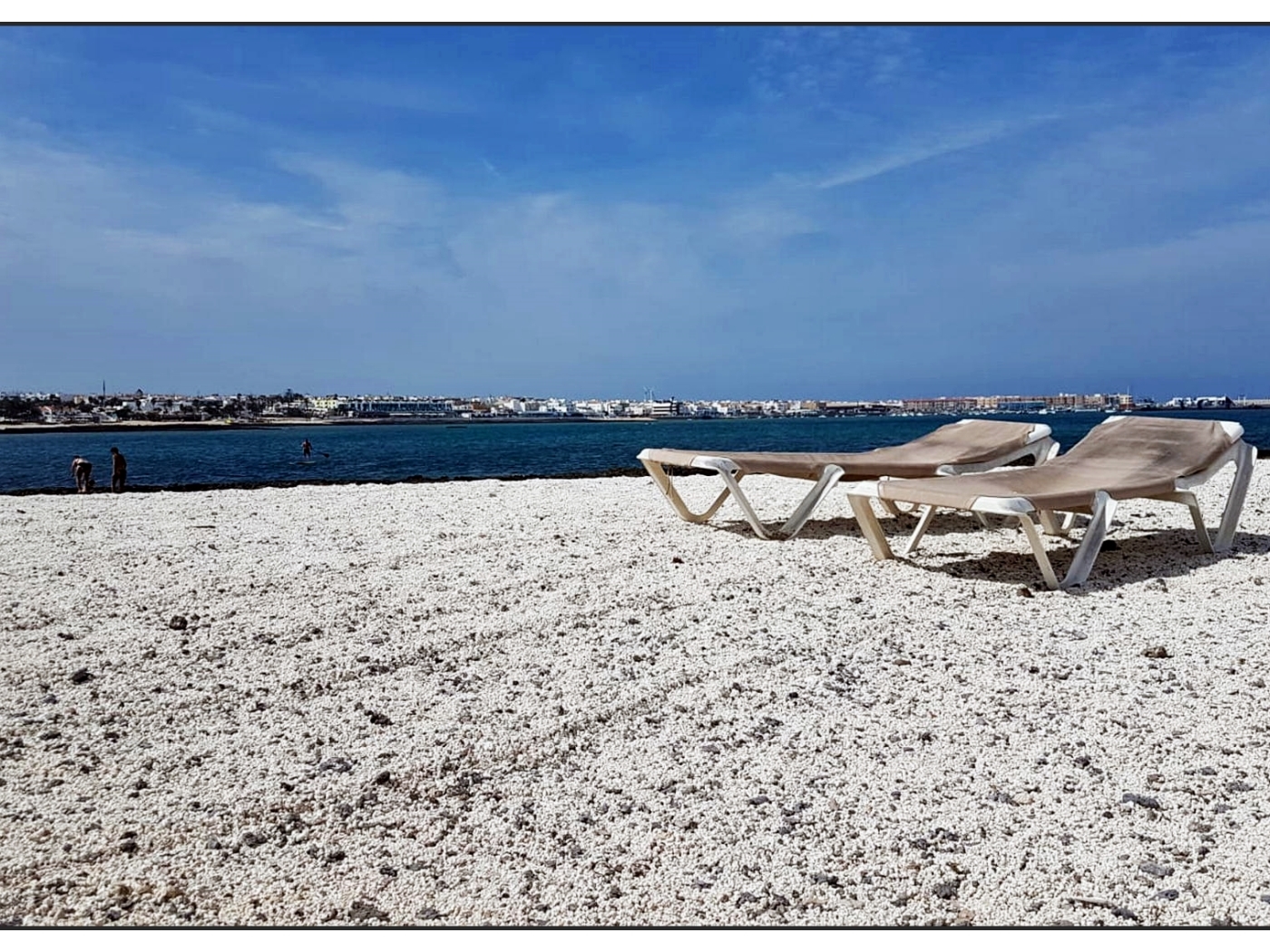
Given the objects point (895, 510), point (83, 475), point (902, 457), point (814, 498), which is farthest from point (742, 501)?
point (83, 475)

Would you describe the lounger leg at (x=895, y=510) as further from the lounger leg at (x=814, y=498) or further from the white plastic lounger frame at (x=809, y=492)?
the lounger leg at (x=814, y=498)

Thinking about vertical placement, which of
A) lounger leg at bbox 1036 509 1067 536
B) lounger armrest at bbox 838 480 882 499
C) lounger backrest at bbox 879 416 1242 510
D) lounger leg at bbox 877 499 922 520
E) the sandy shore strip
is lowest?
the sandy shore strip

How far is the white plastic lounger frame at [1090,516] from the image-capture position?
5.16 m

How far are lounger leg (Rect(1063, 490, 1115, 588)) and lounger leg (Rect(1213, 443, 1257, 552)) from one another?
1.53m

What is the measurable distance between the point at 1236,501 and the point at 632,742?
17.6ft

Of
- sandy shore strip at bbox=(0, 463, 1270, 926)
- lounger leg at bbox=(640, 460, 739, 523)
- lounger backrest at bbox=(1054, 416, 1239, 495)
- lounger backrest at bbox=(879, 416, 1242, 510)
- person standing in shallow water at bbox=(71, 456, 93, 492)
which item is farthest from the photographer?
person standing in shallow water at bbox=(71, 456, 93, 492)

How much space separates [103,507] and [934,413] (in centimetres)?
13125

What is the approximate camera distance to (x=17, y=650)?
410cm

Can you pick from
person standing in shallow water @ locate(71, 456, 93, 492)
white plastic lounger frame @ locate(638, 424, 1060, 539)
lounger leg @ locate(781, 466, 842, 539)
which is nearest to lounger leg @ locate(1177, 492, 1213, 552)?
white plastic lounger frame @ locate(638, 424, 1060, 539)

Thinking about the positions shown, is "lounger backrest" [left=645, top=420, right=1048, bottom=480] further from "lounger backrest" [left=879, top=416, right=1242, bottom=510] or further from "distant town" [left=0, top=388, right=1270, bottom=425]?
"distant town" [left=0, top=388, right=1270, bottom=425]

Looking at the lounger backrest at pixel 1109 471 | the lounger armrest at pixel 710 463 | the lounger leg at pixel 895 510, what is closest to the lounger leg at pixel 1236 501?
the lounger backrest at pixel 1109 471

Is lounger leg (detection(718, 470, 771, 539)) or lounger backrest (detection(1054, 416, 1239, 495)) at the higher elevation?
lounger backrest (detection(1054, 416, 1239, 495))

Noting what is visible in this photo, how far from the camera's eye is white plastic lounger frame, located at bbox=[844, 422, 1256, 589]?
5164mm

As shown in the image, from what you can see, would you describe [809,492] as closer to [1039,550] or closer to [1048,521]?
[1048,521]
